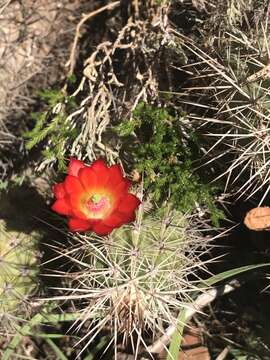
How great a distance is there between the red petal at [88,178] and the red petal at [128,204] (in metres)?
0.15

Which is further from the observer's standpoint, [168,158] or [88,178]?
[168,158]

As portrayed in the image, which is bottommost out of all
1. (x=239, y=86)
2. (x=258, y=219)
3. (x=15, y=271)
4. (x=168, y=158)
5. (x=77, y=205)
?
(x=258, y=219)

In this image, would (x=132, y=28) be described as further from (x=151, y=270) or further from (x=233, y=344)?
(x=233, y=344)

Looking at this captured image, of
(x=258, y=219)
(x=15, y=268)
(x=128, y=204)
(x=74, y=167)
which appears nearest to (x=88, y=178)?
(x=74, y=167)

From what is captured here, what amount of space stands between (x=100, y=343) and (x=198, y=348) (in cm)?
43

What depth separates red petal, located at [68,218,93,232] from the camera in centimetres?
182

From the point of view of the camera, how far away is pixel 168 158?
88.8 inches

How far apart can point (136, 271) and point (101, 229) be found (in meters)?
0.20

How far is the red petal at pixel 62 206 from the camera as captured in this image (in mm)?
1899

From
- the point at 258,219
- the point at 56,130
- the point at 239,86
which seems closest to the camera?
the point at 239,86

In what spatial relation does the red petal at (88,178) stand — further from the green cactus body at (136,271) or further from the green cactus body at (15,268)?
the green cactus body at (15,268)

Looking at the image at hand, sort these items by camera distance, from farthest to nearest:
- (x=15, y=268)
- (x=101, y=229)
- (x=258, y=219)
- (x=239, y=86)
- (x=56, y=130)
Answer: (x=56, y=130), (x=15, y=268), (x=258, y=219), (x=239, y=86), (x=101, y=229)

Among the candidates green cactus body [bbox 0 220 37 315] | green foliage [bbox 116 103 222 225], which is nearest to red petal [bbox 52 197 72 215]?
green foliage [bbox 116 103 222 225]

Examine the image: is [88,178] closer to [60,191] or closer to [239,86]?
[60,191]
